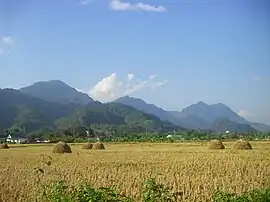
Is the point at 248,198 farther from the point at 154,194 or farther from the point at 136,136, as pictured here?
the point at 136,136

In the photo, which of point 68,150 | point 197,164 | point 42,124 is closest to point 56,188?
point 197,164

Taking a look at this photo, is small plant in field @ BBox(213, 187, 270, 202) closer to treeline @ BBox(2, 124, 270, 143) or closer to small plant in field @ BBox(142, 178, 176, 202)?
small plant in field @ BBox(142, 178, 176, 202)

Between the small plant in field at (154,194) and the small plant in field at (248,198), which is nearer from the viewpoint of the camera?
the small plant in field at (248,198)

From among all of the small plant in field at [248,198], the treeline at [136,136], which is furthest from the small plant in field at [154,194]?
the treeline at [136,136]

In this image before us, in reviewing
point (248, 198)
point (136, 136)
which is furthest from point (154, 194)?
point (136, 136)

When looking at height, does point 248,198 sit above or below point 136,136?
below

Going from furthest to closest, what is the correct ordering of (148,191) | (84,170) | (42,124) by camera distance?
(42,124) → (84,170) → (148,191)

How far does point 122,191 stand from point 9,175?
16.3 ft

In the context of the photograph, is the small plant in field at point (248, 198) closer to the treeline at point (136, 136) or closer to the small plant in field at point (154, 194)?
the small plant in field at point (154, 194)

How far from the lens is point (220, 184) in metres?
13.2

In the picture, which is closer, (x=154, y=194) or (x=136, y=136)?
(x=154, y=194)

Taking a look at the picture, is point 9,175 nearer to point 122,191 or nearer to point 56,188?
point 122,191

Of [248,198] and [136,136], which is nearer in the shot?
[248,198]

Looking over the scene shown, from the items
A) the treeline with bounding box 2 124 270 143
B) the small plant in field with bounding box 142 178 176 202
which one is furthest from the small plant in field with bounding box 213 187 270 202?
the treeline with bounding box 2 124 270 143
